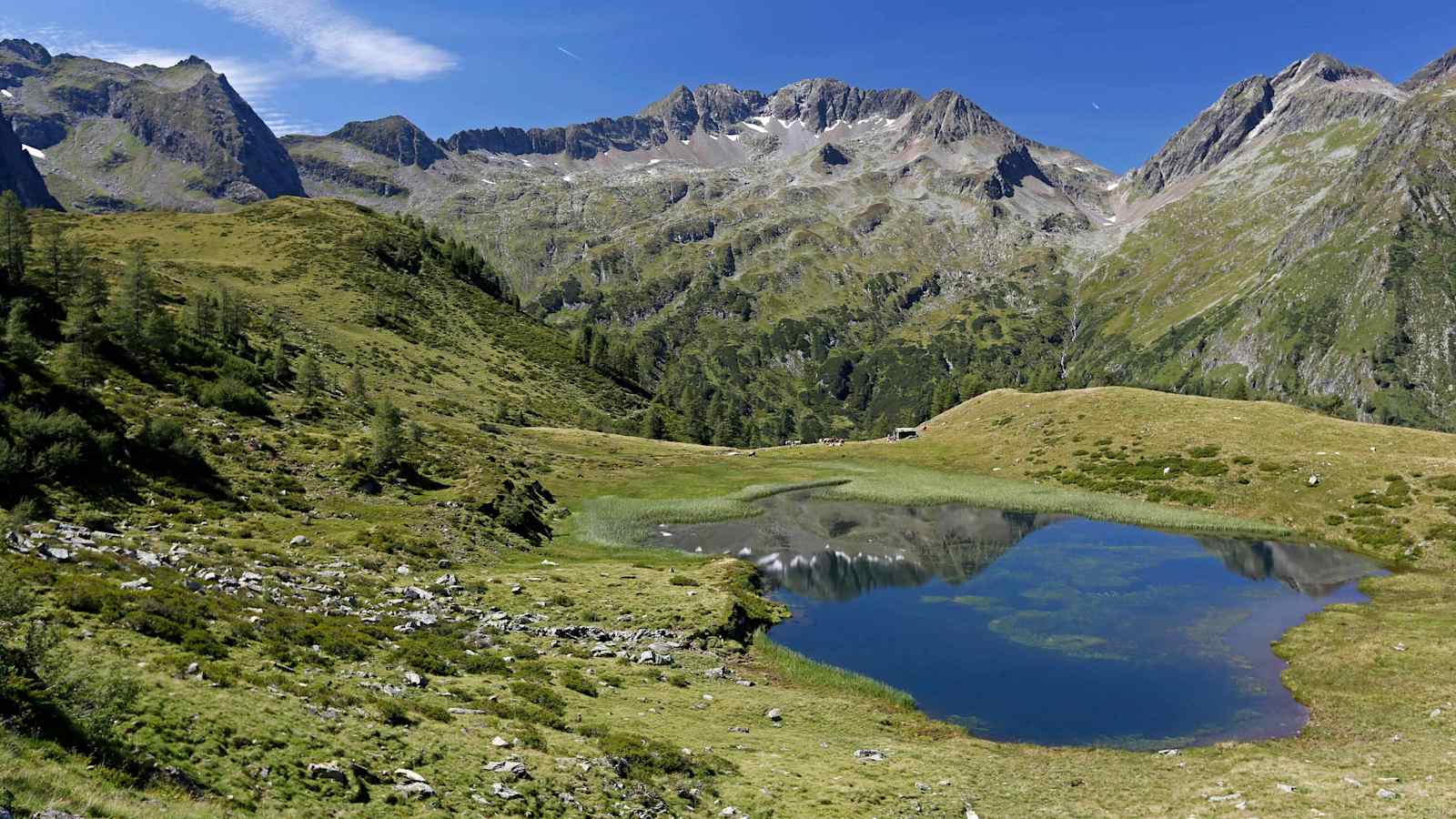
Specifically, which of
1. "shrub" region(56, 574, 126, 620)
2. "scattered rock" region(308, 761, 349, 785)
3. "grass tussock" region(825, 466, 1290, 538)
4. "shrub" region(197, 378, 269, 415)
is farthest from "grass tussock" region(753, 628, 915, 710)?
"grass tussock" region(825, 466, 1290, 538)

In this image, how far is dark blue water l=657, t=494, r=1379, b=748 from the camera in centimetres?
3791

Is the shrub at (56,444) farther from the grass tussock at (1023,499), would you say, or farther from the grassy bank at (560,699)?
the grass tussock at (1023,499)

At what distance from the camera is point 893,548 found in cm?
7762

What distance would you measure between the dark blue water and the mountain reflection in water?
1.03 ft

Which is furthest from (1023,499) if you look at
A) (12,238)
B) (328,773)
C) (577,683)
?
(12,238)

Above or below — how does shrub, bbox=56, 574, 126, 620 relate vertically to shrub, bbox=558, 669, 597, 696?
above

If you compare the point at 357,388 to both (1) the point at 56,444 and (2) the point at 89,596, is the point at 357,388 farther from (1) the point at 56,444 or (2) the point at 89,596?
(2) the point at 89,596

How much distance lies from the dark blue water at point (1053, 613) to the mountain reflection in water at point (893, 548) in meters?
0.32

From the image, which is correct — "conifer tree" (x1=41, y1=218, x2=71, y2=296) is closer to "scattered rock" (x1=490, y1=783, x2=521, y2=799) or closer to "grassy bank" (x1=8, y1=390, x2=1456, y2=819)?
"grassy bank" (x1=8, y1=390, x2=1456, y2=819)

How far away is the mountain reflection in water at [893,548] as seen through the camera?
65.1 meters

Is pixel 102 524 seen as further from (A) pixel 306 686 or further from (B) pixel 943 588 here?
(B) pixel 943 588

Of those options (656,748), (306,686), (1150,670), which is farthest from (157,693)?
(1150,670)

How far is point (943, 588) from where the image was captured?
6294cm

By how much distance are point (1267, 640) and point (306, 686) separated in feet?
183
